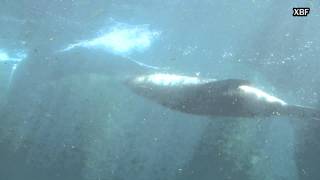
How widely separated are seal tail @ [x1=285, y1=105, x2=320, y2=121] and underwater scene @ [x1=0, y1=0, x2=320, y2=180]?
253 centimetres

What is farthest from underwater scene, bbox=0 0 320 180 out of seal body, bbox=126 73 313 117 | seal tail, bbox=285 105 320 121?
seal tail, bbox=285 105 320 121

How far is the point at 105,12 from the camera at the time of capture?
15875 mm

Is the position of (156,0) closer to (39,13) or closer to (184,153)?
(39,13)

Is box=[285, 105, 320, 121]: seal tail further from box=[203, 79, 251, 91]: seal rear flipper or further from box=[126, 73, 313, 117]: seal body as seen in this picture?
box=[203, 79, 251, 91]: seal rear flipper

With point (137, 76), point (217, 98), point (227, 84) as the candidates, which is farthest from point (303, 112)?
point (137, 76)

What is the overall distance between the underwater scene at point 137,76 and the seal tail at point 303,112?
2.53 meters

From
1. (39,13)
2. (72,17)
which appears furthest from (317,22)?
(39,13)

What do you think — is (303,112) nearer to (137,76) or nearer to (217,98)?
(217,98)

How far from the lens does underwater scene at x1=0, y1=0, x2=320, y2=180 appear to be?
1526cm

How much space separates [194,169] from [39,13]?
1161 centimetres

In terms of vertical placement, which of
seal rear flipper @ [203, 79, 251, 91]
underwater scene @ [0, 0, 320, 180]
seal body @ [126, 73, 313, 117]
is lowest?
underwater scene @ [0, 0, 320, 180]

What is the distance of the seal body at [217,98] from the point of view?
25.7 feet

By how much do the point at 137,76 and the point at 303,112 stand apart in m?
4.98

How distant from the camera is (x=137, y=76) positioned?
11.4m
